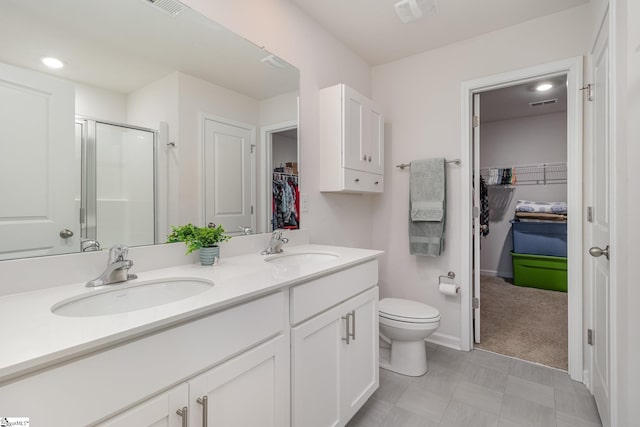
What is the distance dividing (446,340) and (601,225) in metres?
1.39

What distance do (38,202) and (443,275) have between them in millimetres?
2518

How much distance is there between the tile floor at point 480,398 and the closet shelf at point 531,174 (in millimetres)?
2864

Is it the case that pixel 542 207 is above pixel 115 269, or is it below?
above

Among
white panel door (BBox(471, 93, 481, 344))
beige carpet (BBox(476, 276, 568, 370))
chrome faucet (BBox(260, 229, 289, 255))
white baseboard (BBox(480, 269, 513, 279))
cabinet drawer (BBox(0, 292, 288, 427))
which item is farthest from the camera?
white baseboard (BBox(480, 269, 513, 279))

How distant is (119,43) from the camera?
47.9 inches

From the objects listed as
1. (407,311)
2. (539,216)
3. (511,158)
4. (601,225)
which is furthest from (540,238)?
(407,311)

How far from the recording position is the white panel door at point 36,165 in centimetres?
96

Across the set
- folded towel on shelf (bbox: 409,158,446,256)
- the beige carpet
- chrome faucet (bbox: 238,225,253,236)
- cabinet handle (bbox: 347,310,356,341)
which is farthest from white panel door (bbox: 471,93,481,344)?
chrome faucet (bbox: 238,225,253,236)

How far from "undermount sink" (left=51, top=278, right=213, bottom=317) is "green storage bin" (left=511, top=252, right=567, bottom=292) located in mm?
4320

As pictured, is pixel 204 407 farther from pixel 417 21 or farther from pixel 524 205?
pixel 524 205

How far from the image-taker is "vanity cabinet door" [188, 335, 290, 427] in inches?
33.4

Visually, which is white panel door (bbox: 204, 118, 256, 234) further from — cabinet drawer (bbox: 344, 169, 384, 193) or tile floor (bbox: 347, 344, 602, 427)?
tile floor (bbox: 347, 344, 602, 427)

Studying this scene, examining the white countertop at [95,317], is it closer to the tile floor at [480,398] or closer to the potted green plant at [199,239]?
the potted green plant at [199,239]

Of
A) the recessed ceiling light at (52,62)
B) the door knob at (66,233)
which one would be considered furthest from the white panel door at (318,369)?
the recessed ceiling light at (52,62)
